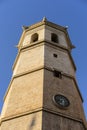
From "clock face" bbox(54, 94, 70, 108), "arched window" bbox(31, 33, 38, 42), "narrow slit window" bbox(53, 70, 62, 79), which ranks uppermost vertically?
"arched window" bbox(31, 33, 38, 42)

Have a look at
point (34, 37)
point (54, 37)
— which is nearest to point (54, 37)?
point (54, 37)

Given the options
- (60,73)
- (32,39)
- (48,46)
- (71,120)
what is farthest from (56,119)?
(32,39)

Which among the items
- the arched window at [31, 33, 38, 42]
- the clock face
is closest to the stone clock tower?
the clock face

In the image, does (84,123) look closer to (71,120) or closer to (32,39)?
(71,120)

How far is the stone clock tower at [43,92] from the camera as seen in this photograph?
19.0 m

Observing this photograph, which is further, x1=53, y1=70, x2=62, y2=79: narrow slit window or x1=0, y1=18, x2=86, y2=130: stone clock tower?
x1=53, y1=70, x2=62, y2=79: narrow slit window

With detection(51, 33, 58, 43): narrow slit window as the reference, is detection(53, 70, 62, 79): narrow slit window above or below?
below

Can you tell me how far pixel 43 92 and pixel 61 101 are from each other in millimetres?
1325

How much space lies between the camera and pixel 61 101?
20.9 meters

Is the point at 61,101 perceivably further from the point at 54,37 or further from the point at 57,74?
the point at 54,37

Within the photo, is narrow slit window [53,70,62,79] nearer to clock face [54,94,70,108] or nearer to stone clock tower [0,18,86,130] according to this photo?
stone clock tower [0,18,86,130]

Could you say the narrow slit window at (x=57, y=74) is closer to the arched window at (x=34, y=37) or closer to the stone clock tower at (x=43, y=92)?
the stone clock tower at (x=43, y=92)

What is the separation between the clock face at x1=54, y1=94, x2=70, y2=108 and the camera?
67.5ft

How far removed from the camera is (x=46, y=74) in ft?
76.6
